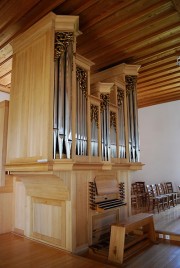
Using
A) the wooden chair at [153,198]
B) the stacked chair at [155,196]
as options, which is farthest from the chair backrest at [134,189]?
the wooden chair at [153,198]

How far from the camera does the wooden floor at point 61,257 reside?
11.1 feet

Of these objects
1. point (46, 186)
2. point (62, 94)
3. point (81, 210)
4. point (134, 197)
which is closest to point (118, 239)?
point (81, 210)

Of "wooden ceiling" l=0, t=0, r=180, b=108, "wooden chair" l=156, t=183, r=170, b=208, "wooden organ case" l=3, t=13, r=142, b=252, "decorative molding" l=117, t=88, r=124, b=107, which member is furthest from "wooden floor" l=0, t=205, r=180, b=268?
"wooden ceiling" l=0, t=0, r=180, b=108

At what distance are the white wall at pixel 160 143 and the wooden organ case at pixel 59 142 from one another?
420 centimetres

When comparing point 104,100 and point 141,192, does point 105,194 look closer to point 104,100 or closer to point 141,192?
point 104,100

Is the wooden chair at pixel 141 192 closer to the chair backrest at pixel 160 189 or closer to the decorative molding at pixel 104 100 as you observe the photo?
the chair backrest at pixel 160 189

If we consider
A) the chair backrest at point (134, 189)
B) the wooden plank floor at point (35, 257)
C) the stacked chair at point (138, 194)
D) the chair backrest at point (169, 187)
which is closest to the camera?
the wooden plank floor at point (35, 257)

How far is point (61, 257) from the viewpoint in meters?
3.67

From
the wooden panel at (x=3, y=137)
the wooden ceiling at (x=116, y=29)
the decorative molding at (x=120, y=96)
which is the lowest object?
the wooden panel at (x=3, y=137)

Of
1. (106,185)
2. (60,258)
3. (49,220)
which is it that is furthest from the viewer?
(106,185)

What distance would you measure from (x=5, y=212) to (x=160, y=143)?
20.3ft

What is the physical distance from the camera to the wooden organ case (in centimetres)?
381

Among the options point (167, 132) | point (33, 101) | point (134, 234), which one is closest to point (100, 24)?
point (33, 101)

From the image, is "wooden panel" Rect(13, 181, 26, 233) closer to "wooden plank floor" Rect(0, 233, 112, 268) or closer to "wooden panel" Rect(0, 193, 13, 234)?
"wooden panel" Rect(0, 193, 13, 234)
